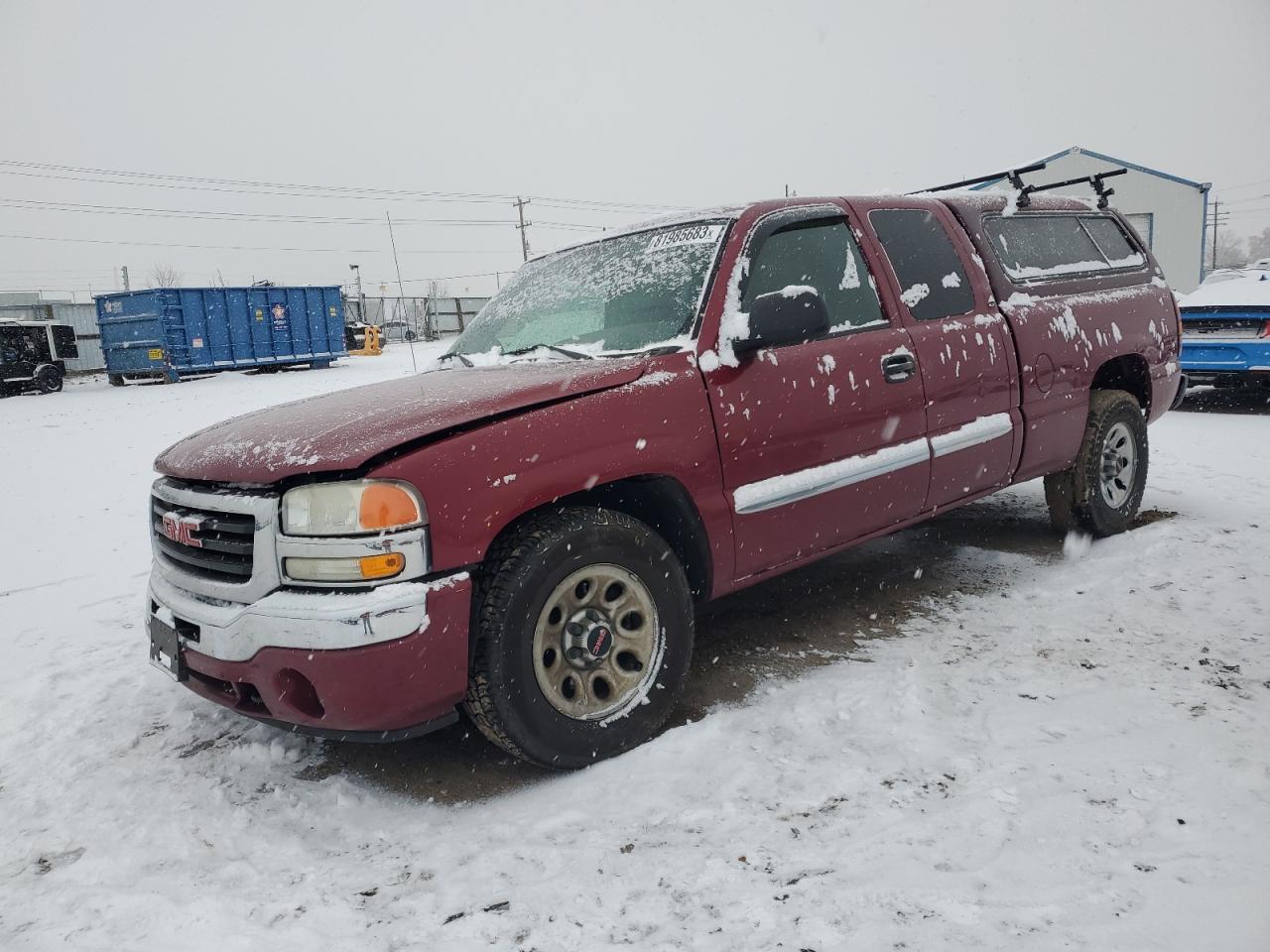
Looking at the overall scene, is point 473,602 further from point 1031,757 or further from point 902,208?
point 902,208

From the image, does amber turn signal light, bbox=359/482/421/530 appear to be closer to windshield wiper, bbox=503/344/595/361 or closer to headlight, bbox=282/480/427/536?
headlight, bbox=282/480/427/536

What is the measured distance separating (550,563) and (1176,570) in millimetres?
3282

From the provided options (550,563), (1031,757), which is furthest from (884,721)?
(550,563)

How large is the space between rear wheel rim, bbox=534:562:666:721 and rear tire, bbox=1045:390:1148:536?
287cm

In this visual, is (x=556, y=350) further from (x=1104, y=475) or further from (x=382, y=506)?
(x=1104, y=475)

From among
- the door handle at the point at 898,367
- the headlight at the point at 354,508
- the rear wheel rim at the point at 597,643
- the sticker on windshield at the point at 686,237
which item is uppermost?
the sticker on windshield at the point at 686,237

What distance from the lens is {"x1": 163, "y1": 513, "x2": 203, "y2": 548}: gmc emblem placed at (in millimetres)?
2545

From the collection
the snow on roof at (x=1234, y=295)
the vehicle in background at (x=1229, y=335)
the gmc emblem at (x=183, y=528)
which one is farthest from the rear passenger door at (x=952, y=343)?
the snow on roof at (x=1234, y=295)

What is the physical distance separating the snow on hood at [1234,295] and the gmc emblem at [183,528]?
9.56 metres

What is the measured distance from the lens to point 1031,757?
2.48 m

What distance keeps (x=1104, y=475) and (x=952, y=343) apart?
5.40ft

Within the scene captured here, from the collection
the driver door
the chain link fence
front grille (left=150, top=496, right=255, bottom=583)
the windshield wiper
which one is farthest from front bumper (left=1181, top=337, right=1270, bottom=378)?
the chain link fence

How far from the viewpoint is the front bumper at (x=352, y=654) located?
2240 millimetres

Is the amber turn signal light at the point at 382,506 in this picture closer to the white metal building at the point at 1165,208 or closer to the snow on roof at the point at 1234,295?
the snow on roof at the point at 1234,295
